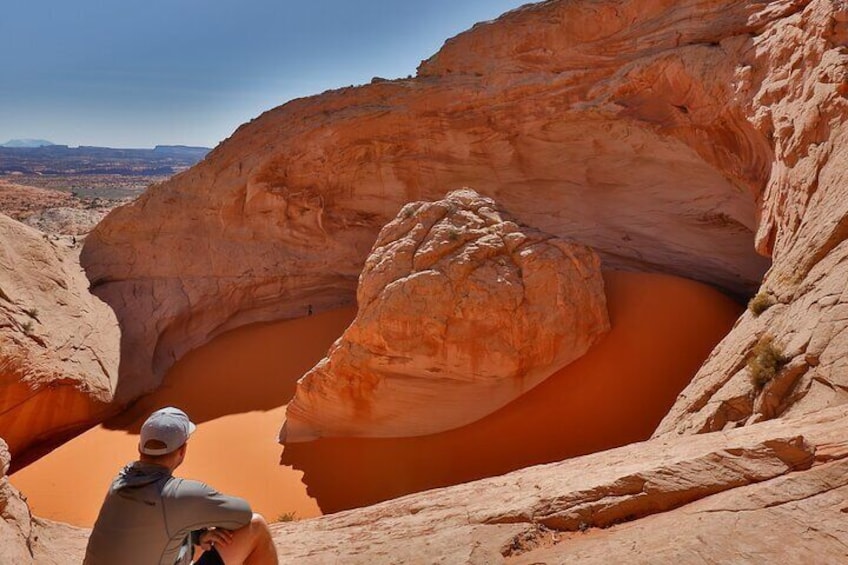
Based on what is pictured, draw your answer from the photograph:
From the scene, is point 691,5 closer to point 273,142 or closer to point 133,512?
point 273,142

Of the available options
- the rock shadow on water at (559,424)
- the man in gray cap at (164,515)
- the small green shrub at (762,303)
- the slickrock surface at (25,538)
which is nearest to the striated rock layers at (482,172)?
the rock shadow on water at (559,424)

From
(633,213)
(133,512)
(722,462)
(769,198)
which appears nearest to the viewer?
(133,512)

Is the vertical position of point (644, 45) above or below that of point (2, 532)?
above

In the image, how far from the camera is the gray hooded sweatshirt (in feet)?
7.77

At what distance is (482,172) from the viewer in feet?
42.1

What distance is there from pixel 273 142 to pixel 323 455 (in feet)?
30.2

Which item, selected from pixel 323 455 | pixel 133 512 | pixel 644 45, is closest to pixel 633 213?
pixel 644 45

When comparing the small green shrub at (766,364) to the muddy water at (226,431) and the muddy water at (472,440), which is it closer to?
the muddy water at (472,440)

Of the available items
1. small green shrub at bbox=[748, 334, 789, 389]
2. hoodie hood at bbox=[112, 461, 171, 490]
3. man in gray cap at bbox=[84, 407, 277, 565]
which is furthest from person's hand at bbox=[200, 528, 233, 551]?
small green shrub at bbox=[748, 334, 789, 389]

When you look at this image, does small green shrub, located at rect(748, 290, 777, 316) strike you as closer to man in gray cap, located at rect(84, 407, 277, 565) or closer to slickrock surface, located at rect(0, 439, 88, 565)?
man in gray cap, located at rect(84, 407, 277, 565)

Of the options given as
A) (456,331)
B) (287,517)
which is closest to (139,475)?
(287,517)

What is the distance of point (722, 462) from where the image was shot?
2939 mm

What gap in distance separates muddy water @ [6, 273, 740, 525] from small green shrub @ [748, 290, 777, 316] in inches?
89.2

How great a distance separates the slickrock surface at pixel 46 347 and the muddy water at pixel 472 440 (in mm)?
626
